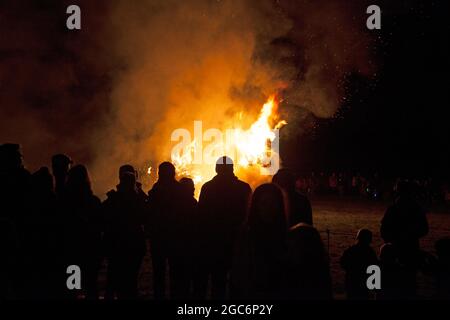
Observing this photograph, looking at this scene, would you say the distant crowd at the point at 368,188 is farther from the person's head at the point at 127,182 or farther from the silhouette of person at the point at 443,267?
the person's head at the point at 127,182

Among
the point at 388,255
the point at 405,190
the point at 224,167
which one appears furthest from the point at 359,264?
the point at 224,167

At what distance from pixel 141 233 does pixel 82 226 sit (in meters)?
0.71

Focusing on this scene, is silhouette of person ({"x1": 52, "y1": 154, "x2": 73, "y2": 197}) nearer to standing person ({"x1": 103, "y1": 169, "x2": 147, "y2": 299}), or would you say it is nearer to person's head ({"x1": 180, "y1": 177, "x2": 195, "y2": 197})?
standing person ({"x1": 103, "y1": 169, "x2": 147, "y2": 299})

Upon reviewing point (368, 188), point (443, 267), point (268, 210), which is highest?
point (268, 210)

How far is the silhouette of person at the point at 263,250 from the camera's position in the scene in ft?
10.3

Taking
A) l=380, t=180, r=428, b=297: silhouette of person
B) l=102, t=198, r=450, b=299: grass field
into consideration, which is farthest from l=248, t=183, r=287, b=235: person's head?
l=102, t=198, r=450, b=299: grass field

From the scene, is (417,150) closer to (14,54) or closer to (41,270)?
(14,54)

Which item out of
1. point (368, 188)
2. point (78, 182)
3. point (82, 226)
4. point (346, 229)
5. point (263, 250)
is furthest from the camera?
point (368, 188)

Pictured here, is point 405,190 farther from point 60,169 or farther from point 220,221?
point 60,169

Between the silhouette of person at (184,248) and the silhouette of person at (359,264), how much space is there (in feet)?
5.18

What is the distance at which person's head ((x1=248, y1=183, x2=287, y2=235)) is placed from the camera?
3246 millimetres

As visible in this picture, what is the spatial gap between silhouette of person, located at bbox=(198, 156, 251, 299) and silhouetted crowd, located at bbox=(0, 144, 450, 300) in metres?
0.01

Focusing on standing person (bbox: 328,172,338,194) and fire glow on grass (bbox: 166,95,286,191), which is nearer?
fire glow on grass (bbox: 166,95,286,191)

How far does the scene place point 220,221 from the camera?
5.09 m
